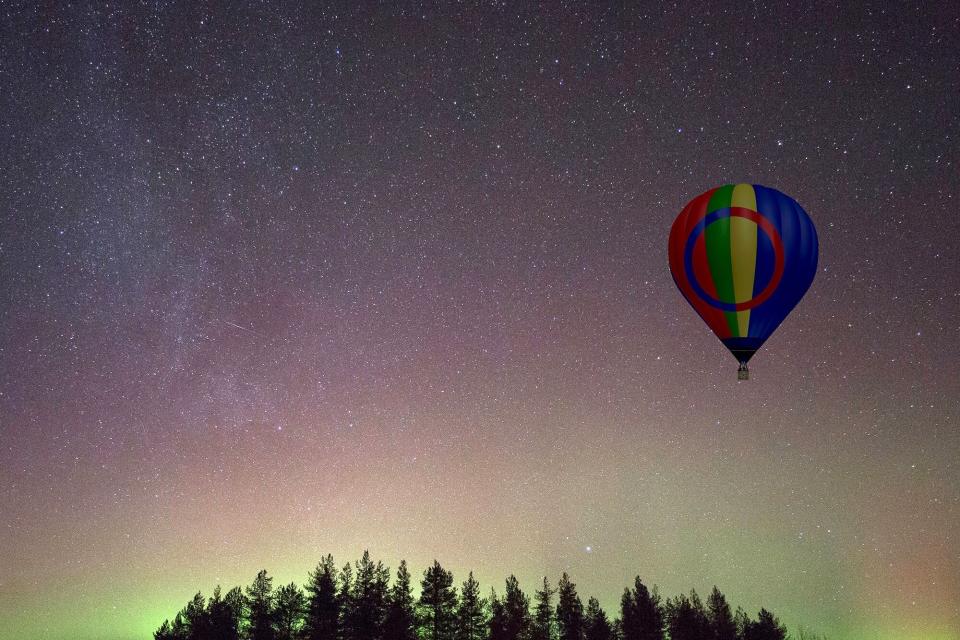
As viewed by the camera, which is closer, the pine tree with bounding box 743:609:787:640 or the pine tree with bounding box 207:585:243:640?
the pine tree with bounding box 207:585:243:640

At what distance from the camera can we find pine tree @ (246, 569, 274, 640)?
43781 mm

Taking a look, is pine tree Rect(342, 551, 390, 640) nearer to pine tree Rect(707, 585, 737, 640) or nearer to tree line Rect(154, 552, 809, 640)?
tree line Rect(154, 552, 809, 640)

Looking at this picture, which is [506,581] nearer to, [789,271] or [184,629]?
[184,629]

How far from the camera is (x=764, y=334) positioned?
1006 inches

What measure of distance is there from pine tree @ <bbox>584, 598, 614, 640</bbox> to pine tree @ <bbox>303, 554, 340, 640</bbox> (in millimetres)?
17940

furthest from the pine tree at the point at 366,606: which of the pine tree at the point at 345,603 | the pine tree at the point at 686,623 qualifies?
the pine tree at the point at 686,623

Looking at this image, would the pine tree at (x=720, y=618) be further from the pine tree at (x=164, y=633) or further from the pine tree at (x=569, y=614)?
the pine tree at (x=164, y=633)

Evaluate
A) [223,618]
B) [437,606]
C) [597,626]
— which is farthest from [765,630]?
[223,618]

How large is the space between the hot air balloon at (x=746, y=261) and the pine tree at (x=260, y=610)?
3313cm

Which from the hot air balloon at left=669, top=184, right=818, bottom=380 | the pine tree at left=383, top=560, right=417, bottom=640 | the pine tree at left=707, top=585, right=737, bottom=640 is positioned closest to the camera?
the hot air balloon at left=669, top=184, right=818, bottom=380

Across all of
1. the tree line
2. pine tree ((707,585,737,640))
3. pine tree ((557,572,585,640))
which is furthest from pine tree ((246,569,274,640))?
pine tree ((707,585,737,640))

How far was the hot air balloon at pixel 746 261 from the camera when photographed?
2478 cm

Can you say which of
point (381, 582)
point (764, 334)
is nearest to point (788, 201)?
point (764, 334)

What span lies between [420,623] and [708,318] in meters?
28.0
